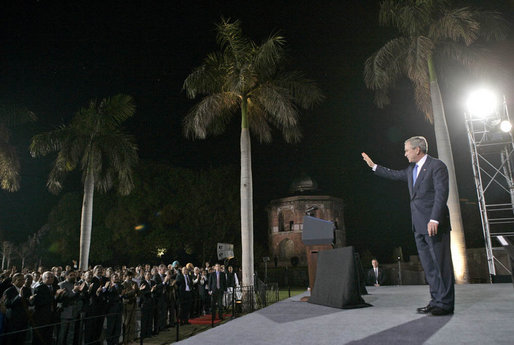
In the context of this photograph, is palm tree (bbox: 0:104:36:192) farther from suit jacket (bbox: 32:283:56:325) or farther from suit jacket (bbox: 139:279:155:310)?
suit jacket (bbox: 32:283:56:325)

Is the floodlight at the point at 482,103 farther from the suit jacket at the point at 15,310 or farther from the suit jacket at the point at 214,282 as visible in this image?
the suit jacket at the point at 15,310

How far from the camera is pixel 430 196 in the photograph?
14.0ft

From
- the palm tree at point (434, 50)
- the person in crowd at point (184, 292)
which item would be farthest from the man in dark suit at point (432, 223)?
the palm tree at point (434, 50)

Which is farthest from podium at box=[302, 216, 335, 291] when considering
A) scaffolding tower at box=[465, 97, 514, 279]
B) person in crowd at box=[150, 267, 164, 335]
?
scaffolding tower at box=[465, 97, 514, 279]

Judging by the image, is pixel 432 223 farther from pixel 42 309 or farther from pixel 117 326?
pixel 117 326

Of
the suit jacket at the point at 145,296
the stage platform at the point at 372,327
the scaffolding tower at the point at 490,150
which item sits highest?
the scaffolding tower at the point at 490,150

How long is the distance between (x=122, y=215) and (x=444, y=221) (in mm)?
37551

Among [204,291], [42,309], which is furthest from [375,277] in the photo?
[42,309]

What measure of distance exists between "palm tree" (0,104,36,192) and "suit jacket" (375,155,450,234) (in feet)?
67.8

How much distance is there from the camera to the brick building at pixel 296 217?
51844 millimetres

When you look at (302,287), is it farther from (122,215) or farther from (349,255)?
(349,255)

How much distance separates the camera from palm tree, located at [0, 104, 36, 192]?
18.9 m

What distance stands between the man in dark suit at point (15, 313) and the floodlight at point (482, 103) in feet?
60.9

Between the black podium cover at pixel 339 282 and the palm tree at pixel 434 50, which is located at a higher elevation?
the palm tree at pixel 434 50
